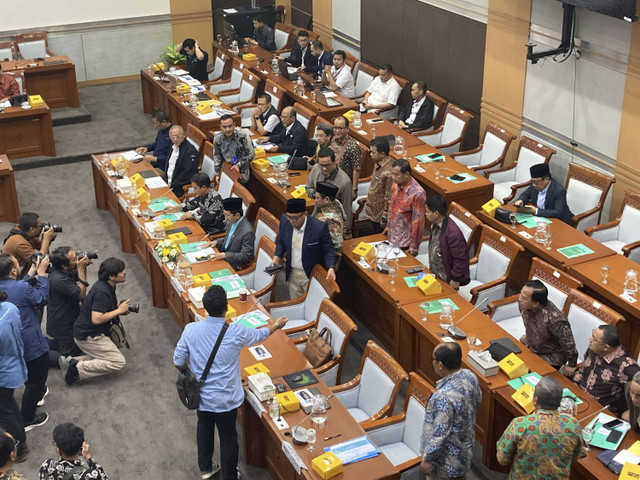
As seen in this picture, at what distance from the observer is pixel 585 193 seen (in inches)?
358

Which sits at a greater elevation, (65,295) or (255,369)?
(65,295)

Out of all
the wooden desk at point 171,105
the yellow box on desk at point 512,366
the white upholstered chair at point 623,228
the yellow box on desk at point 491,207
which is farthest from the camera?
the wooden desk at point 171,105

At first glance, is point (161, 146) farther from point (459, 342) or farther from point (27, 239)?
point (459, 342)

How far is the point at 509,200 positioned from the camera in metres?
9.37

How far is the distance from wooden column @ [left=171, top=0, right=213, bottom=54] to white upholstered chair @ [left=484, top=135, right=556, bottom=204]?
811cm

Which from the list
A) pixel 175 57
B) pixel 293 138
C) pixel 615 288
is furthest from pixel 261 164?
pixel 175 57

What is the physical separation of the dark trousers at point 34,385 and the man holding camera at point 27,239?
1.17m

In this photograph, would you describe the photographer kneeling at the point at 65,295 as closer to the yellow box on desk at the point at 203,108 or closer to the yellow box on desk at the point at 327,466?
the yellow box on desk at the point at 327,466

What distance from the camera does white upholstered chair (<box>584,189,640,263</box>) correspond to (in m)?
8.53

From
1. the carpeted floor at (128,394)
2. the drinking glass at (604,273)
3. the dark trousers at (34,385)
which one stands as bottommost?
the carpeted floor at (128,394)

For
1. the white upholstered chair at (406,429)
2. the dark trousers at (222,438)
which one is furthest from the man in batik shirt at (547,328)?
the dark trousers at (222,438)

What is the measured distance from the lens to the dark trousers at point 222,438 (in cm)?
596

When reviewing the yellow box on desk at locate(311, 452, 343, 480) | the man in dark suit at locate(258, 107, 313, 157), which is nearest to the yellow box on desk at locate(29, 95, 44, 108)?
the man in dark suit at locate(258, 107, 313, 157)

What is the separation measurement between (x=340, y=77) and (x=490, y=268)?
561cm
